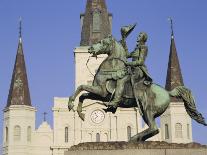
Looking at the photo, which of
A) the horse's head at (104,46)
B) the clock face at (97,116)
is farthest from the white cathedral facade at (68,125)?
the horse's head at (104,46)

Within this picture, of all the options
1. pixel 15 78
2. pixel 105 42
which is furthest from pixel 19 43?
pixel 105 42

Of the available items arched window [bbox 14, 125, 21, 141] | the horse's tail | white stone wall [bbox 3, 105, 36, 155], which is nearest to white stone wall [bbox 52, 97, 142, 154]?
white stone wall [bbox 3, 105, 36, 155]

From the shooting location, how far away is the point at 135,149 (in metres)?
10.8

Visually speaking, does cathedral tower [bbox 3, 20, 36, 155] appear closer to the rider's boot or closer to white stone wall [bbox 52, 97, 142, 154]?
white stone wall [bbox 52, 97, 142, 154]

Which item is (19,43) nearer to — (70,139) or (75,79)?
(75,79)

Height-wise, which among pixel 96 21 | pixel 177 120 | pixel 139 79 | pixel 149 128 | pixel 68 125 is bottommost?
pixel 149 128

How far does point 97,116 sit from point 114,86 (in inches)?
1981

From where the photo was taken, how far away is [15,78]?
206ft

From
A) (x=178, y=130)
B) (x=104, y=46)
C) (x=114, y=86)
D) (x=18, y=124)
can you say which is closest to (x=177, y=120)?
(x=178, y=130)

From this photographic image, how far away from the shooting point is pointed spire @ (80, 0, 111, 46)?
6625 centimetres

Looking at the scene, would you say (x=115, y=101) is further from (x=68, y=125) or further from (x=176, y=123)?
(x=68, y=125)

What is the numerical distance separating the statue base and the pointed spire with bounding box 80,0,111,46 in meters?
54.7

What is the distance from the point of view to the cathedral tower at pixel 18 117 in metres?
59.9

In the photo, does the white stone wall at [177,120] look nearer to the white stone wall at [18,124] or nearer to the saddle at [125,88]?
the white stone wall at [18,124]
